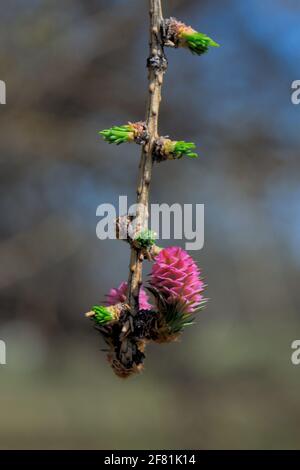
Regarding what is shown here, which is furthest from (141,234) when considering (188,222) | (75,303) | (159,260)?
(75,303)

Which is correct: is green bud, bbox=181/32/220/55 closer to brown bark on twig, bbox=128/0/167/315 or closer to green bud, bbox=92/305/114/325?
brown bark on twig, bbox=128/0/167/315

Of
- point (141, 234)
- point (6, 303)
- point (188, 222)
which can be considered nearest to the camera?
point (141, 234)

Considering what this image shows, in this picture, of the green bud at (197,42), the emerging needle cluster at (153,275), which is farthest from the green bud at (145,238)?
the green bud at (197,42)

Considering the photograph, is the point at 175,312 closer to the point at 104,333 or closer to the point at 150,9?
the point at 104,333

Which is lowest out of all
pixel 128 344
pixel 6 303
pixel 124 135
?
pixel 128 344

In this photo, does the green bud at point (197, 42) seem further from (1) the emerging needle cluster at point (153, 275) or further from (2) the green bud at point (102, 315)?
(2) the green bud at point (102, 315)

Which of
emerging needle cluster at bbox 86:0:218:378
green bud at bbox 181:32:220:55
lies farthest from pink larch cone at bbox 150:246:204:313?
green bud at bbox 181:32:220:55

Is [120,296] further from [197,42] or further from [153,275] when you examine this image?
[197,42]
